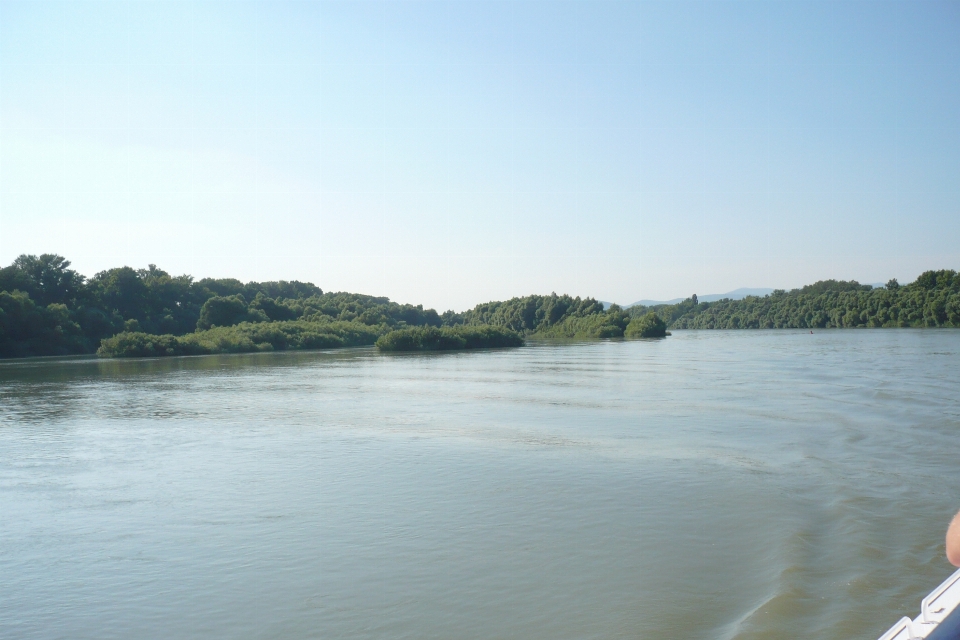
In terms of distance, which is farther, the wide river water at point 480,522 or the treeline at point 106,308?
the treeline at point 106,308

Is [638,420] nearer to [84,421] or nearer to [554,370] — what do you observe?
[84,421]

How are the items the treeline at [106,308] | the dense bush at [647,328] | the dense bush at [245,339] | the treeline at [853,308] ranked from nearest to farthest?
the dense bush at [245,339] < the treeline at [106,308] < the treeline at [853,308] < the dense bush at [647,328]

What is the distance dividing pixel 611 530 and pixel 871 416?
36.8 ft

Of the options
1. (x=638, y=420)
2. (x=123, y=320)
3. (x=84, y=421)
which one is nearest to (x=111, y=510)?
(x=84, y=421)

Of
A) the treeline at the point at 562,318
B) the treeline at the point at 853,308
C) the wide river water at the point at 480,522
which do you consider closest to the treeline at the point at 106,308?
the treeline at the point at 562,318

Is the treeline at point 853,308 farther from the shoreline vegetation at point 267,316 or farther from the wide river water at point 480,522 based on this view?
the wide river water at point 480,522

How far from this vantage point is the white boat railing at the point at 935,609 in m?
1.69

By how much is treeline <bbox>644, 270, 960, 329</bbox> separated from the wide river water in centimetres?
8042

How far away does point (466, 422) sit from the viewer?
15.8 meters

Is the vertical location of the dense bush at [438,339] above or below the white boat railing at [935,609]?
above

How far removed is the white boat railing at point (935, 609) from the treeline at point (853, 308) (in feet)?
304

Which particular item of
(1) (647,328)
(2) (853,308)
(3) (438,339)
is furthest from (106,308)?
(2) (853,308)

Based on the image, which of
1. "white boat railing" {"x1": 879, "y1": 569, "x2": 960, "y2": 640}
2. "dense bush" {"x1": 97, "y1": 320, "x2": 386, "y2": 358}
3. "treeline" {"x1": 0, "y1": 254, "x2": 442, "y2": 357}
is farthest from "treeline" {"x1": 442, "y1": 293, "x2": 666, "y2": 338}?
"white boat railing" {"x1": 879, "y1": 569, "x2": 960, "y2": 640}

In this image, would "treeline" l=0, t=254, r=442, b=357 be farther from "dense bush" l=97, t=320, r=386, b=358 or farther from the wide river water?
the wide river water
